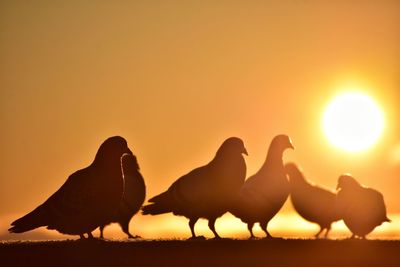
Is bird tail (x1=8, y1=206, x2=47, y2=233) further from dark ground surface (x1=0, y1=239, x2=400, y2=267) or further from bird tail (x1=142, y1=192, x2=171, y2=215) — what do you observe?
bird tail (x1=142, y1=192, x2=171, y2=215)

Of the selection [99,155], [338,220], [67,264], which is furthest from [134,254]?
[338,220]

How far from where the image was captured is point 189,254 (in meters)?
12.2

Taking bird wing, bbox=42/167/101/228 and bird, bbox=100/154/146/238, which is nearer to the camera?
bird wing, bbox=42/167/101/228

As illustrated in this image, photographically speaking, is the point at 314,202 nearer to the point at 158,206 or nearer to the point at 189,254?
the point at 158,206

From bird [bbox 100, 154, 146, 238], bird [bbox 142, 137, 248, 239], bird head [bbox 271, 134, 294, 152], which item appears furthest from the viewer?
bird head [bbox 271, 134, 294, 152]

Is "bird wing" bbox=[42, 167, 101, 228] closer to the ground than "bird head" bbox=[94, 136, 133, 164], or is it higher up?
closer to the ground

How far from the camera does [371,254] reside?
42.9ft

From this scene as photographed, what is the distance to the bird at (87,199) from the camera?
44.5ft

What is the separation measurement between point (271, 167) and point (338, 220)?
120 inches

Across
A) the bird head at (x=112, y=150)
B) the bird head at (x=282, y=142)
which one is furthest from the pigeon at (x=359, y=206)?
the bird head at (x=112, y=150)

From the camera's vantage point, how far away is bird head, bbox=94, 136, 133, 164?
45.2 ft

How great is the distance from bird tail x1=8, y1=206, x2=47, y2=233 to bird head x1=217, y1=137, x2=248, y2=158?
3025mm

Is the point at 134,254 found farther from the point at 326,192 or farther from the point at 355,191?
the point at 326,192

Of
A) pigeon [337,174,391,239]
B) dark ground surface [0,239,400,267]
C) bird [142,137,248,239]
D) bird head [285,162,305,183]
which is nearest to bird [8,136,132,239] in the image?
dark ground surface [0,239,400,267]
